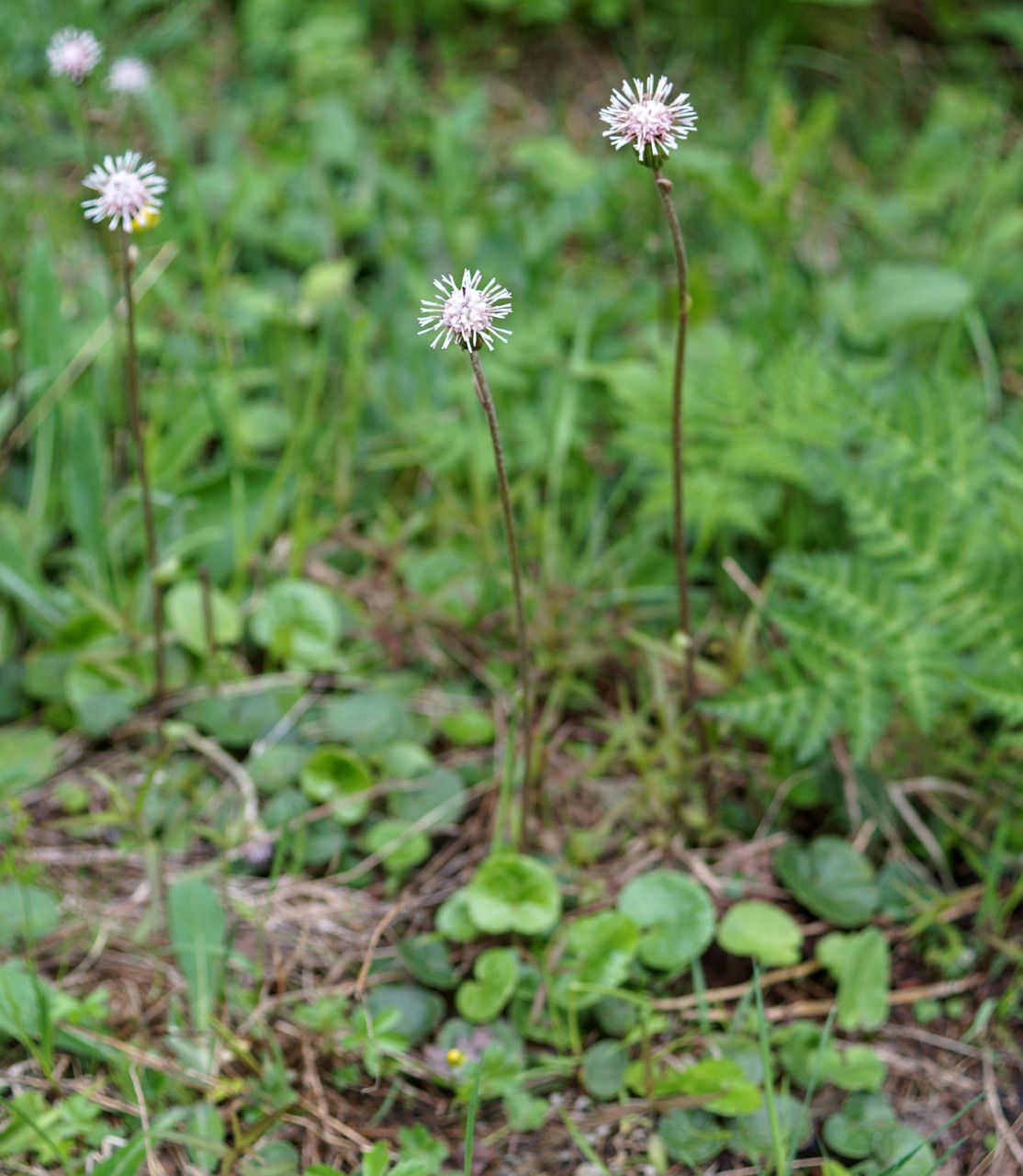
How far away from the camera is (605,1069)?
1.68 metres

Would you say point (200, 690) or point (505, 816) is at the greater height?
point (200, 690)

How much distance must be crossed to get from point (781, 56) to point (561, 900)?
303cm

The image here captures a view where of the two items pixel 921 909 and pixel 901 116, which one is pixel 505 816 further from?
pixel 901 116

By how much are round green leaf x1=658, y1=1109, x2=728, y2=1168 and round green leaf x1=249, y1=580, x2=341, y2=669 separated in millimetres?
995

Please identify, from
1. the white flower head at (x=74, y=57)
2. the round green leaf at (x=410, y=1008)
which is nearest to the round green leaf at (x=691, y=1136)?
the round green leaf at (x=410, y=1008)

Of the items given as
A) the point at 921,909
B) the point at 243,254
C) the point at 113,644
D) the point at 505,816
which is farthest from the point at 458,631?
the point at 243,254

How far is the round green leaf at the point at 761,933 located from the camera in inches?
70.1

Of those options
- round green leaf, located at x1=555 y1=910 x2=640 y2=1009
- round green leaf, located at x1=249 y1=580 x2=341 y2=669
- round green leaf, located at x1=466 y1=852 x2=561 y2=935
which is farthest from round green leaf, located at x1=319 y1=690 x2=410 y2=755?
round green leaf, located at x1=555 y1=910 x2=640 y2=1009

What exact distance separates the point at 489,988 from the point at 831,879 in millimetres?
594

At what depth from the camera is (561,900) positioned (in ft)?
6.13

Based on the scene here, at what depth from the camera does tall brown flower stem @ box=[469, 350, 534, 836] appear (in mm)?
1379

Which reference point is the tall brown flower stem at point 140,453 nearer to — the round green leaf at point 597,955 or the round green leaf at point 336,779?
the round green leaf at point 336,779

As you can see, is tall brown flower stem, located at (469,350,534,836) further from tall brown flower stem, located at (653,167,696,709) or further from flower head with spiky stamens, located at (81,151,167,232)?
flower head with spiky stamens, located at (81,151,167,232)

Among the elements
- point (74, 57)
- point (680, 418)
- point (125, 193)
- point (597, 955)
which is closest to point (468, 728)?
point (597, 955)
